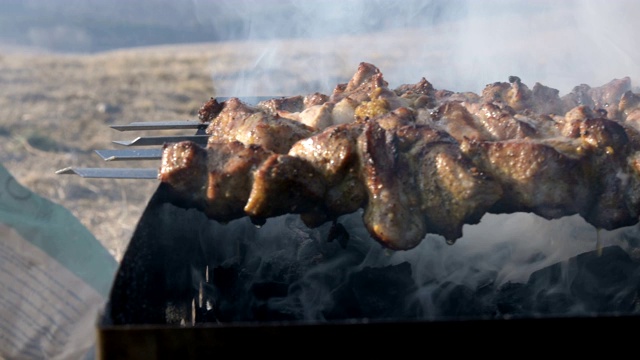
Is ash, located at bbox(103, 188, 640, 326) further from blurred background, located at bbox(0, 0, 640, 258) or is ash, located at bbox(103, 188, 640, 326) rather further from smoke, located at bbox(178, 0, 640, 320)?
blurred background, located at bbox(0, 0, 640, 258)

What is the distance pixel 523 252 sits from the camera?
2.79m

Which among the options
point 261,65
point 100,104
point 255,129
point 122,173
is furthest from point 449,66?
point 100,104

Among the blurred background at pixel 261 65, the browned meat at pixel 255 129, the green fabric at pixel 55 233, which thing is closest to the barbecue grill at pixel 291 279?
the browned meat at pixel 255 129

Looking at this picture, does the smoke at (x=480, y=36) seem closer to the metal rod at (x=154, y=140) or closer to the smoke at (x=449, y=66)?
the smoke at (x=449, y=66)

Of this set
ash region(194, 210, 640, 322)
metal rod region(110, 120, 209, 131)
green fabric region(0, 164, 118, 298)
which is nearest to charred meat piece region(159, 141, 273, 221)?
ash region(194, 210, 640, 322)

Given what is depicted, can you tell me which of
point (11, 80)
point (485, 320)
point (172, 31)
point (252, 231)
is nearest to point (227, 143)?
point (252, 231)

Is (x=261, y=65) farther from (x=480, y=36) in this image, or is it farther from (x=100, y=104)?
(x=100, y=104)

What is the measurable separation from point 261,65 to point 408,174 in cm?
337

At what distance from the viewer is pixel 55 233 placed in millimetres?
2955

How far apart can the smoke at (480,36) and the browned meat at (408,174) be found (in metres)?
2.40

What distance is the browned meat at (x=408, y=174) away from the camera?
2.32 meters

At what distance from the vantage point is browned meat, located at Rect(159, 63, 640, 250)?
2.32 meters

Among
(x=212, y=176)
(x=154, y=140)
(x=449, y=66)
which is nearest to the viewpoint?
(x=212, y=176)

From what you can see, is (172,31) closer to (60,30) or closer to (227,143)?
(60,30)
